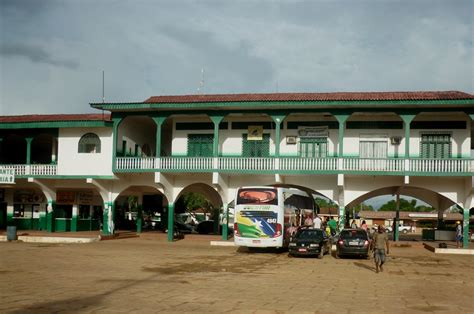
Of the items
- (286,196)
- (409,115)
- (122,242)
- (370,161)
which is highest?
(409,115)

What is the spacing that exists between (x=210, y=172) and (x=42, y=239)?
10413 mm

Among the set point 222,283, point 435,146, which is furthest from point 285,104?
point 222,283

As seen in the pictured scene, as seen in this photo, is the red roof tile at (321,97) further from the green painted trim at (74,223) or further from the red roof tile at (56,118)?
the green painted trim at (74,223)

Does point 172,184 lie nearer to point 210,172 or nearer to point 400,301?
point 210,172

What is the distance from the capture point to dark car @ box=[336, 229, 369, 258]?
24609mm

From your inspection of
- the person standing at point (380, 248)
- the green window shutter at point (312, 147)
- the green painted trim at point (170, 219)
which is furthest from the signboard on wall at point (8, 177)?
the person standing at point (380, 248)

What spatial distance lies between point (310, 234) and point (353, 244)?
2008 millimetres

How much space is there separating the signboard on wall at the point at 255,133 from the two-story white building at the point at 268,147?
6cm

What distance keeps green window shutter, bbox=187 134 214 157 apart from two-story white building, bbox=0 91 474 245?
0.20 ft

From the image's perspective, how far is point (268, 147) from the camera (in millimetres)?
33312

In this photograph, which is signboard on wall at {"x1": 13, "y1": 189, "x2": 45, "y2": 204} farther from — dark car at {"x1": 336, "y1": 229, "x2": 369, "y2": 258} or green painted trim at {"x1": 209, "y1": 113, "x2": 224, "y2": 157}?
dark car at {"x1": 336, "y1": 229, "x2": 369, "y2": 258}

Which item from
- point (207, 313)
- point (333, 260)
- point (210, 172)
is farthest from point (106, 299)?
point (210, 172)

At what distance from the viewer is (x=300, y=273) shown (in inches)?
738

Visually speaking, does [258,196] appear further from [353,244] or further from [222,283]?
[222,283]
